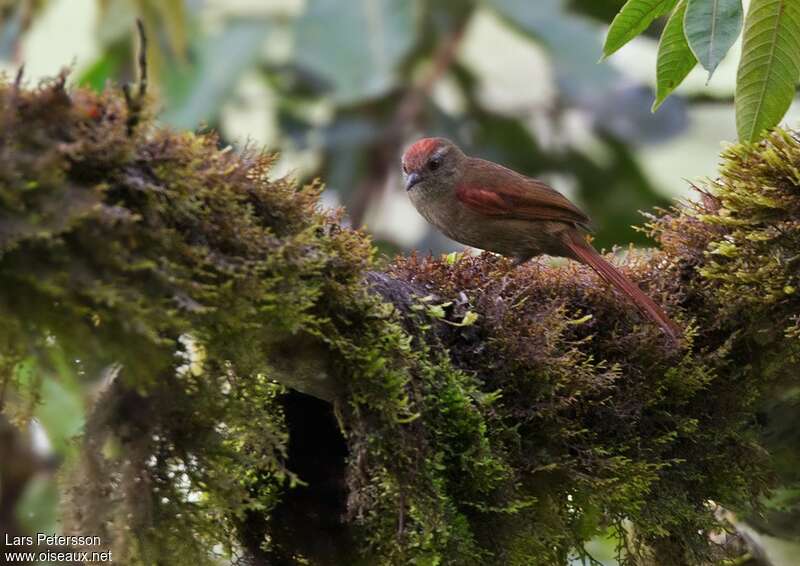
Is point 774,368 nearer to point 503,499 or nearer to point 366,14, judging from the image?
point 503,499

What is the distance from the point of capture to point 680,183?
10758 millimetres

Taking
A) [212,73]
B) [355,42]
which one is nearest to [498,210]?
[355,42]

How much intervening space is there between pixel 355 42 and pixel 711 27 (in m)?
3.64

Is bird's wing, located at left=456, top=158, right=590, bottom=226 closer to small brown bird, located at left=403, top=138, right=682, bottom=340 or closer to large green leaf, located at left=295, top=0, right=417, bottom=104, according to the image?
small brown bird, located at left=403, top=138, right=682, bottom=340

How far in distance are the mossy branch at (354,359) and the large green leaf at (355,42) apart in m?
2.18

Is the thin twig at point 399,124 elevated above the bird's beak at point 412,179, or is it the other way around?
the thin twig at point 399,124

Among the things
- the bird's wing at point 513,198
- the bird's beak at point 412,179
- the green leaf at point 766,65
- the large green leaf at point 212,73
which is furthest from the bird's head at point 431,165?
the green leaf at point 766,65

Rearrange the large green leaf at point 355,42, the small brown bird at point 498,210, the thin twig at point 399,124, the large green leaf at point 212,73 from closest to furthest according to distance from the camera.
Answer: the small brown bird at point 498,210
the large green leaf at point 355,42
the large green leaf at point 212,73
the thin twig at point 399,124

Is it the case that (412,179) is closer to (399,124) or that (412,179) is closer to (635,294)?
(635,294)

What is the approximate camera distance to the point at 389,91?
6812 mm

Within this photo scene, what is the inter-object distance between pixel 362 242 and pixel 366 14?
3416mm

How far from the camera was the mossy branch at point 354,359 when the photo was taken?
201 centimetres

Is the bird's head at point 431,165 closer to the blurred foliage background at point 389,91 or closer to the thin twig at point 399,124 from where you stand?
the blurred foliage background at point 389,91

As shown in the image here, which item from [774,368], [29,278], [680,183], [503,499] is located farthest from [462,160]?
[680,183]
